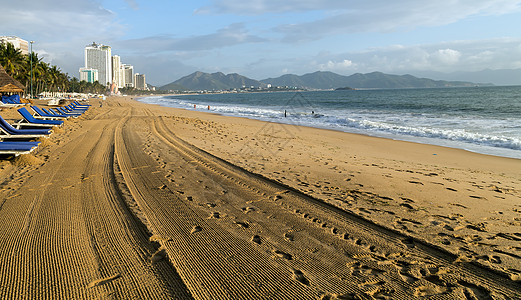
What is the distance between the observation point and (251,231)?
12.4 feet

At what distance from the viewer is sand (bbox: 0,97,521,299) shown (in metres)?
2.69

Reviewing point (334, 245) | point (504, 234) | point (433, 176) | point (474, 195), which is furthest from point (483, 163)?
point (334, 245)

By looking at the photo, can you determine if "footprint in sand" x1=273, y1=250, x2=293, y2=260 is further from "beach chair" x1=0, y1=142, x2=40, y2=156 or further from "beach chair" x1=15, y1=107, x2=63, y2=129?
"beach chair" x1=15, y1=107, x2=63, y2=129

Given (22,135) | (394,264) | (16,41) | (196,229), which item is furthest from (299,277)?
(16,41)

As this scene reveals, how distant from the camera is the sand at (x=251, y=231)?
2.69m

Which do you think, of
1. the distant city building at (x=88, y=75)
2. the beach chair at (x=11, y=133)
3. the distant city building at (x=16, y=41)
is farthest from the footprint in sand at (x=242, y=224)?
the distant city building at (x=88, y=75)

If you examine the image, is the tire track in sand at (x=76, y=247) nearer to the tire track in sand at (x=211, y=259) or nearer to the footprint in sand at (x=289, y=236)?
the tire track in sand at (x=211, y=259)

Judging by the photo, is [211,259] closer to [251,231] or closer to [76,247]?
[251,231]

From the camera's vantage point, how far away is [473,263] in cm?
311

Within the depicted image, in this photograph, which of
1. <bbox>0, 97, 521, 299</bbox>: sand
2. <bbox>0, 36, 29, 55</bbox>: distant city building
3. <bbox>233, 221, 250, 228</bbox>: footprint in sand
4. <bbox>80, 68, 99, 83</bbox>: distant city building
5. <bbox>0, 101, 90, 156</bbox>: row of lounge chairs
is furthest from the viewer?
<bbox>80, 68, 99, 83</bbox>: distant city building

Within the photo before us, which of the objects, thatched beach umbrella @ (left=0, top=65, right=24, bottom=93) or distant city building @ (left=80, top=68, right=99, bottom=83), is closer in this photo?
thatched beach umbrella @ (left=0, top=65, right=24, bottom=93)

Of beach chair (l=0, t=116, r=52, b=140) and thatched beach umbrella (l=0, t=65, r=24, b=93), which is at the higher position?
thatched beach umbrella (l=0, t=65, r=24, b=93)

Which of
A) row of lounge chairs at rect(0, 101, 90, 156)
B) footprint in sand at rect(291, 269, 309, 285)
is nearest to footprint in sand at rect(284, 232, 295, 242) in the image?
footprint in sand at rect(291, 269, 309, 285)

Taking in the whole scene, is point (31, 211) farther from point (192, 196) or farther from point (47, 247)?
point (192, 196)
